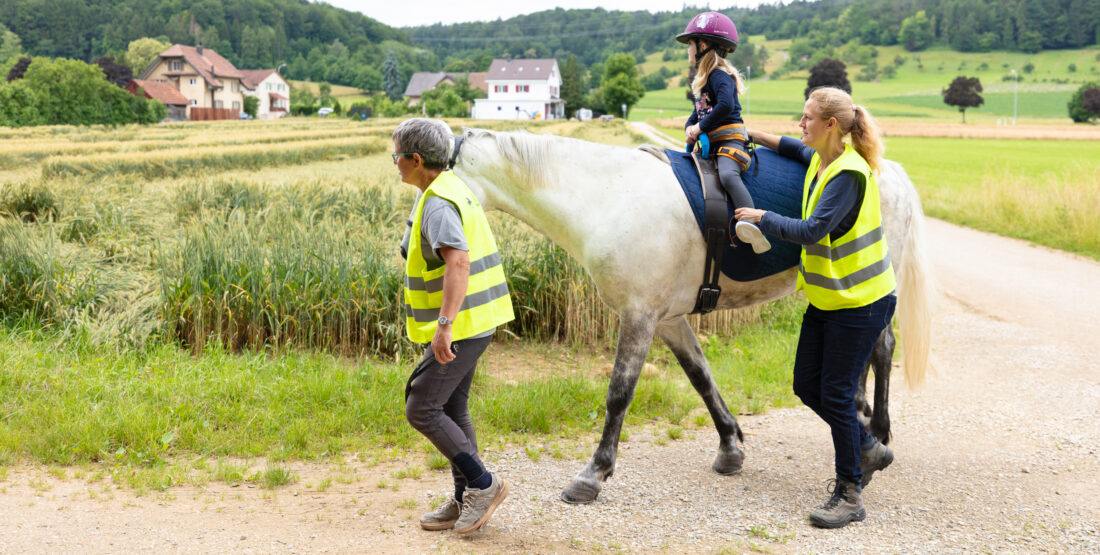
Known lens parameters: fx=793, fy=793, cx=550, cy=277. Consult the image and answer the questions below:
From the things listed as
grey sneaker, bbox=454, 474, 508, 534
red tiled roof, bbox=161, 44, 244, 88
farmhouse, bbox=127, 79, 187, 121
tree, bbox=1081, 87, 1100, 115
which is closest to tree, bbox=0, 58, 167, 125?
farmhouse, bbox=127, 79, 187, 121

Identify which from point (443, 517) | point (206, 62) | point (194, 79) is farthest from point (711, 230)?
point (206, 62)

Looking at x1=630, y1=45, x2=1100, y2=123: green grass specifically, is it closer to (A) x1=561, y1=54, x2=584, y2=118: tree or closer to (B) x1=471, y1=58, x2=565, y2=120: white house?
(A) x1=561, y1=54, x2=584, y2=118: tree

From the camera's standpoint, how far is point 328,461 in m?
4.82

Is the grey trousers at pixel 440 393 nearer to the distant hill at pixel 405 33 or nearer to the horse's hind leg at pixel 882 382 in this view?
the horse's hind leg at pixel 882 382

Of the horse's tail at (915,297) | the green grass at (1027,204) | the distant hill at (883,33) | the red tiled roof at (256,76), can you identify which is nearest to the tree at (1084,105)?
the green grass at (1027,204)

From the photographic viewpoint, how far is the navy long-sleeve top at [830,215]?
11.8ft

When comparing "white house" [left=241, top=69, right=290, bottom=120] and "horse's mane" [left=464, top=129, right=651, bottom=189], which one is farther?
"white house" [left=241, top=69, right=290, bottom=120]

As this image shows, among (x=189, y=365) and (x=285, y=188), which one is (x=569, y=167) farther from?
(x=285, y=188)

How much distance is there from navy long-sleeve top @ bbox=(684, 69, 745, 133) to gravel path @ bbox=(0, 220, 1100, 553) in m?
2.05

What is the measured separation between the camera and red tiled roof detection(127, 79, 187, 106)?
7393 centimetres

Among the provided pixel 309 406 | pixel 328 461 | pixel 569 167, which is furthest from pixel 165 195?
pixel 569 167

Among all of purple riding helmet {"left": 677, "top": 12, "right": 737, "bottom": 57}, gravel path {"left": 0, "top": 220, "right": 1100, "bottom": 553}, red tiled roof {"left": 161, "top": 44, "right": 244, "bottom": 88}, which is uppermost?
red tiled roof {"left": 161, "top": 44, "right": 244, "bottom": 88}

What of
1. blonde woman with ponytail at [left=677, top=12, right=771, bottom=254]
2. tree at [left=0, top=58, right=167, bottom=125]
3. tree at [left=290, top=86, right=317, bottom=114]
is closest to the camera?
blonde woman with ponytail at [left=677, top=12, right=771, bottom=254]

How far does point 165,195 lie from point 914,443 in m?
12.0
